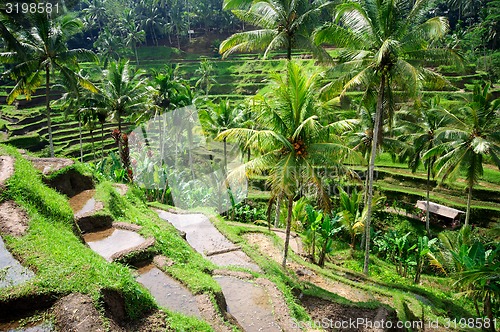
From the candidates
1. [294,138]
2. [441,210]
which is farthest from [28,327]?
[441,210]

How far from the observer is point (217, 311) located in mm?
8578

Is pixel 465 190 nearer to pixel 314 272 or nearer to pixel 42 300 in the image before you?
pixel 314 272

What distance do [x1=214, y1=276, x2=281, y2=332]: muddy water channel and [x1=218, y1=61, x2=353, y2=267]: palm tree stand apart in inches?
112

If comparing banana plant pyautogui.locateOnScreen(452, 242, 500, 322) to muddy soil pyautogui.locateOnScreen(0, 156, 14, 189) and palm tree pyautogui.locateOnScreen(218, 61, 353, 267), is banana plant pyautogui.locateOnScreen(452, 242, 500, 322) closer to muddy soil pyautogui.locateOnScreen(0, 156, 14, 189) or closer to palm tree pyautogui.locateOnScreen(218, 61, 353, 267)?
palm tree pyautogui.locateOnScreen(218, 61, 353, 267)

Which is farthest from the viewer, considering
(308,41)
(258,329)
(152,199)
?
(152,199)

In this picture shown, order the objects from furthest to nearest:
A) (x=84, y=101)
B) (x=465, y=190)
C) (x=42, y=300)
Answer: (x=465, y=190), (x=84, y=101), (x=42, y=300)

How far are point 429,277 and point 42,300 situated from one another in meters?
18.3

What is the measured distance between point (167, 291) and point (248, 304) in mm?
2217

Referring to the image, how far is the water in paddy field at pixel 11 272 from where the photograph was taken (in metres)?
6.75

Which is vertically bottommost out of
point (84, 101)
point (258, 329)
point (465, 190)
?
point (465, 190)

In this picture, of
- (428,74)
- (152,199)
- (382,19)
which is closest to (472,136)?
(428,74)

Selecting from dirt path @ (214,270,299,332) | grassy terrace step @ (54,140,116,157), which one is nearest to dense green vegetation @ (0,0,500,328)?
grassy terrace step @ (54,140,116,157)

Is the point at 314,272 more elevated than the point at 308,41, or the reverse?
the point at 308,41

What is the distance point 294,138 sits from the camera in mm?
11516
